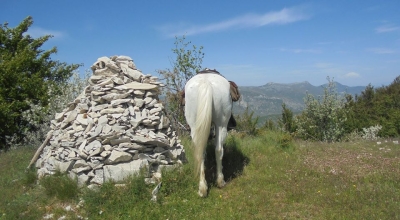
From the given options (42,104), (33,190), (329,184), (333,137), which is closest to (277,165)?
(329,184)

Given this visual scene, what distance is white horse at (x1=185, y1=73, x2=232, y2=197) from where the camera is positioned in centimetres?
532

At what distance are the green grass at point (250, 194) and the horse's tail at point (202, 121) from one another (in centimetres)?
67

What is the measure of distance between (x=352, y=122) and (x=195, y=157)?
17.2m

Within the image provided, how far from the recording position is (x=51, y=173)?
592 centimetres

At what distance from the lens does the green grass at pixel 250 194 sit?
15.8 feet

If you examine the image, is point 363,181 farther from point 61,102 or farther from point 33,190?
point 61,102

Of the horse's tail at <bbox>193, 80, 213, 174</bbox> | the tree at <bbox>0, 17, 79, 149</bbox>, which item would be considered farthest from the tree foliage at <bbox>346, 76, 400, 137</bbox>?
the tree at <bbox>0, 17, 79, 149</bbox>

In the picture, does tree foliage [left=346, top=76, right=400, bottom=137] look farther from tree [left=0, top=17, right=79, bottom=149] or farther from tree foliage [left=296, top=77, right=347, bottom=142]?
tree [left=0, top=17, right=79, bottom=149]

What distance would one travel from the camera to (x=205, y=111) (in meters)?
5.30

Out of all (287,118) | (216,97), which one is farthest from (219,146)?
(287,118)

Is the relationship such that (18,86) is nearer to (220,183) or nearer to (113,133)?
(113,133)

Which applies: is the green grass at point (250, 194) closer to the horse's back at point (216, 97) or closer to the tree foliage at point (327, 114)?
the horse's back at point (216, 97)

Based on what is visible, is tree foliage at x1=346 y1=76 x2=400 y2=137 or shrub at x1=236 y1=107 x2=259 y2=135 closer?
shrub at x1=236 y1=107 x2=259 y2=135

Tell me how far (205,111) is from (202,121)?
0.18 m
